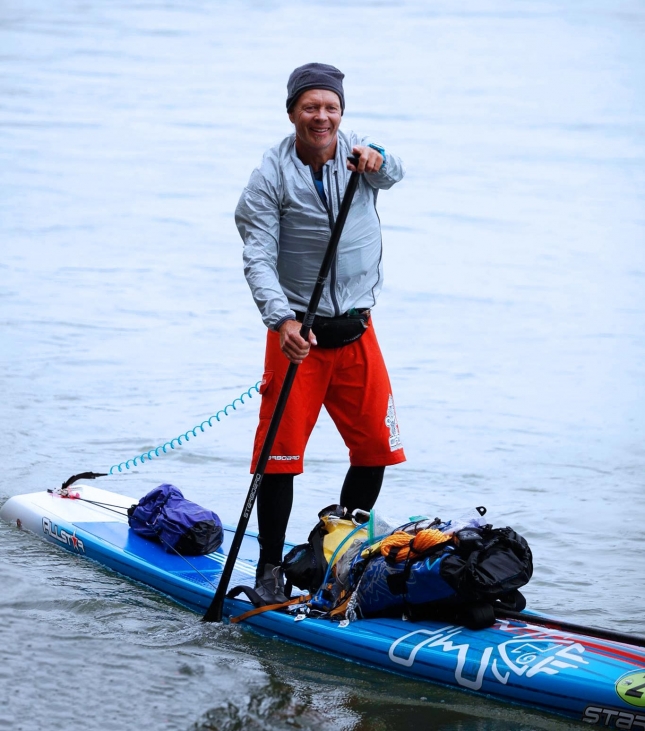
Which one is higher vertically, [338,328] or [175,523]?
[338,328]

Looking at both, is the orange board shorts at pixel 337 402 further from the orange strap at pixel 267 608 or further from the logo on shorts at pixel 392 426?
the orange strap at pixel 267 608

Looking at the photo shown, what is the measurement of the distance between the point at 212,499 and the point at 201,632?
2.23 m

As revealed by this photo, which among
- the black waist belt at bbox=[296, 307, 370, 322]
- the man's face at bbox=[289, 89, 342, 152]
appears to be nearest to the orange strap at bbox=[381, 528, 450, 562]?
the black waist belt at bbox=[296, 307, 370, 322]

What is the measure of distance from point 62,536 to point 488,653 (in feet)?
8.69

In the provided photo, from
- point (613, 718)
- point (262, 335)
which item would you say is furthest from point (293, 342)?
point (262, 335)

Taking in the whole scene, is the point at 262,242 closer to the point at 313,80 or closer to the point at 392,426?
the point at 313,80

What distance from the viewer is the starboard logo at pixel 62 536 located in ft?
19.1

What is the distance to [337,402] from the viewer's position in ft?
15.7

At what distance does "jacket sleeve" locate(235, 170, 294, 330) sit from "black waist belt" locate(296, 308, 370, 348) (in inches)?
7.0

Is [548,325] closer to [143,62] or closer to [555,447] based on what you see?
[555,447]

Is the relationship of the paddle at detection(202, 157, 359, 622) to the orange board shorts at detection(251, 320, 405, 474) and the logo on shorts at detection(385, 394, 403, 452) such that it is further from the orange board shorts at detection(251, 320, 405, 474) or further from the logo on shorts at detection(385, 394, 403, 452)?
the logo on shorts at detection(385, 394, 403, 452)

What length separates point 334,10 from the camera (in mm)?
38375

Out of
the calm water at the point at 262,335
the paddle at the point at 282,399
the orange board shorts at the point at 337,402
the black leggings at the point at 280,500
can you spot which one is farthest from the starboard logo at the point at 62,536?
the orange board shorts at the point at 337,402

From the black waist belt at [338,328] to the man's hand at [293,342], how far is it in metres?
0.18
